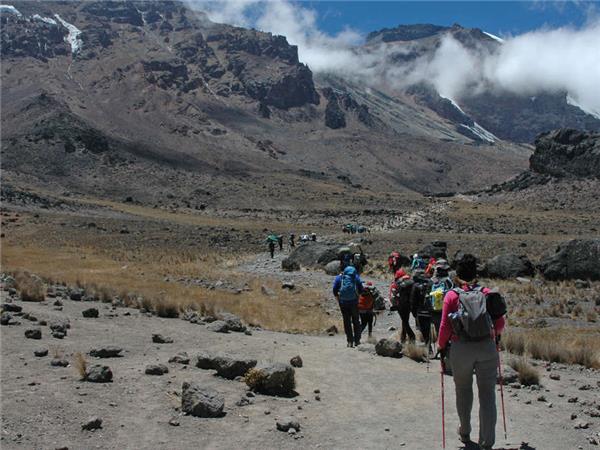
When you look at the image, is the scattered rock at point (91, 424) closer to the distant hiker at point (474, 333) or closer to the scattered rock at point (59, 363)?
the scattered rock at point (59, 363)

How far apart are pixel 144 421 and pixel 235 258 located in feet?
115

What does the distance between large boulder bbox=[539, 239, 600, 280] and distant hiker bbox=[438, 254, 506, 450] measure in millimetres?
23440

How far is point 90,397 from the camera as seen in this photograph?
381 inches

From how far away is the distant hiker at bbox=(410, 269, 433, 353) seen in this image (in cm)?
1381

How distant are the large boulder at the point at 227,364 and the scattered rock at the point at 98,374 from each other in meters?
1.70

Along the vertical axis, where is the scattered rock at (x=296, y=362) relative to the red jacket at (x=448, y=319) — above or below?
below

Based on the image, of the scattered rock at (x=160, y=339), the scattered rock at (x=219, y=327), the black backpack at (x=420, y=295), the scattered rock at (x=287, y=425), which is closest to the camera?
the scattered rock at (x=287, y=425)

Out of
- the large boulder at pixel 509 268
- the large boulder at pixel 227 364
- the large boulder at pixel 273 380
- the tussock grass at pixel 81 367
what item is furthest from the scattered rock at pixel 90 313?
the large boulder at pixel 509 268

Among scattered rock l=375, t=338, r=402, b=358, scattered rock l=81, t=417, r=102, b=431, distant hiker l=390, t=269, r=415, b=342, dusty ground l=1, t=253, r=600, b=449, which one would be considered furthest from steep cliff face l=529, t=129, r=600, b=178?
scattered rock l=81, t=417, r=102, b=431

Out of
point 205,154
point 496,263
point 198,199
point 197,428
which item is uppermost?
point 205,154

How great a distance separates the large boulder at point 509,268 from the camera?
30.7m

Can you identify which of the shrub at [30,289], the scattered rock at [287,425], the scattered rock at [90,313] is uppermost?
the shrub at [30,289]

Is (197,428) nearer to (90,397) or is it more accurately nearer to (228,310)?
(90,397)

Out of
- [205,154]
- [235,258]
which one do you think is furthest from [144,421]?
[205,154]
